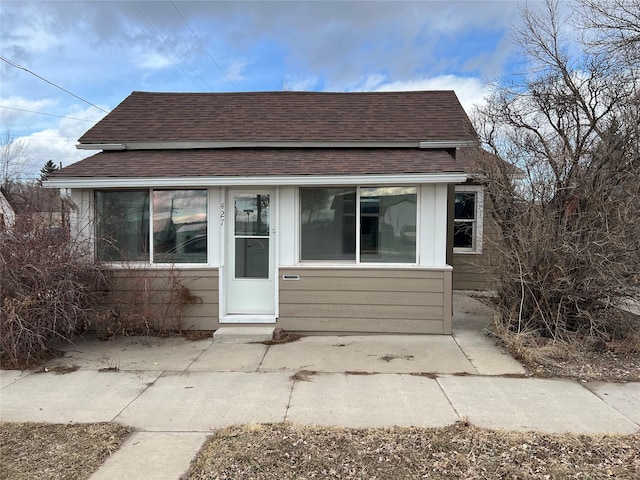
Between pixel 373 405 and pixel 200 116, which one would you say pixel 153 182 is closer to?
pixel 200 116

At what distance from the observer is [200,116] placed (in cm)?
899

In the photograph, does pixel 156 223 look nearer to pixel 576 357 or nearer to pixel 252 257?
pixel 252 257

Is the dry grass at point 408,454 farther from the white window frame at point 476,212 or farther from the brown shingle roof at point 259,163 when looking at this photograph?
the white window frame at point 476,212

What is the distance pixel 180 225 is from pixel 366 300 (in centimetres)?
338

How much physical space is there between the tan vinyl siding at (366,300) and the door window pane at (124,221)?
8.10 feet

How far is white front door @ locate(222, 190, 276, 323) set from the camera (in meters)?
7.31

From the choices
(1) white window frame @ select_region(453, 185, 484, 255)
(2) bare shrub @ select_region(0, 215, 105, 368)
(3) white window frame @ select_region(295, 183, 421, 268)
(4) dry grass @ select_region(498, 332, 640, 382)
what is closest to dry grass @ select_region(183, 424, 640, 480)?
(4) dry grass @ select_region(498, 332, 640, 382)

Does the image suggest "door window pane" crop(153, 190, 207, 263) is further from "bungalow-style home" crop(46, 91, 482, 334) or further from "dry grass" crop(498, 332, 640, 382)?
"dry grass" crop(498, 332, 640, 382)

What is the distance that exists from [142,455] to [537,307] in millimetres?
5367

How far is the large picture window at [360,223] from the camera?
7.08 meters

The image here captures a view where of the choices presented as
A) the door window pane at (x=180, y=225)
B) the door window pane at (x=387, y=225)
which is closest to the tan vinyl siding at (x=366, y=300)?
the door window pane at (x=387, y=225)

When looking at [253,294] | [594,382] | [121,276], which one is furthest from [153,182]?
[594,382]

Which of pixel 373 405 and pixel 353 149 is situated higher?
pixel 353 149

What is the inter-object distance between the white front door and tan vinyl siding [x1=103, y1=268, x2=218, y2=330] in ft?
1.08
